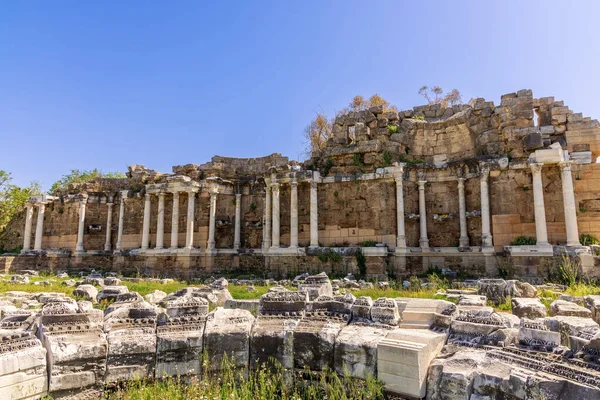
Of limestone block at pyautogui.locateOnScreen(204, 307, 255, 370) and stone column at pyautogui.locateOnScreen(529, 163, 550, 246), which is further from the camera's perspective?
stone column at pyautogui.locateOnScreen(529, 163, 550, 246)

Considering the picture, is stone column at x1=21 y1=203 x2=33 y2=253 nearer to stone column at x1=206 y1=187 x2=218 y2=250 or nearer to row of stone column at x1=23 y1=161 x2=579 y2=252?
row of stone column at x1=23 y1=161 x2=579 y2=252

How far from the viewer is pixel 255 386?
4445 mm

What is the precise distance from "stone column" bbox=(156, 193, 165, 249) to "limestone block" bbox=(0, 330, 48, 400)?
1652 centimetres

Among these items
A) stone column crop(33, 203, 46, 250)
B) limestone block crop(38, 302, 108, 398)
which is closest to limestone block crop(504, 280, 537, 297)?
limestone block crop(38, 302, 108, 398)

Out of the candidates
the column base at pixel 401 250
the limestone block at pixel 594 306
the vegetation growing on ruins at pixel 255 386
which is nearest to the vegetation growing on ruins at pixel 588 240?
the column base at pixel 401 250

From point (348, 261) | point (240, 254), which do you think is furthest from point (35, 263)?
point (348, 261)

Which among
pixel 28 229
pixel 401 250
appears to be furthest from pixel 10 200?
pixel 401 250

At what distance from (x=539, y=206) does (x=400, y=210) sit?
17.1 feet

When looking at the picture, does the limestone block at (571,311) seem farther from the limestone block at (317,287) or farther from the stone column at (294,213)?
the stone column at (294,213)

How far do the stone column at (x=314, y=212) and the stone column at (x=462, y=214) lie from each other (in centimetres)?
636

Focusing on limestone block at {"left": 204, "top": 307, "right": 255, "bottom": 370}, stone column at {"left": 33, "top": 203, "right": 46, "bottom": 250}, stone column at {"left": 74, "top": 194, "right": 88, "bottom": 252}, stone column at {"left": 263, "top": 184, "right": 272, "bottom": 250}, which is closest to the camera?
limestone block at {"left": 204, "top": 307, "right": 255, "bottom": 370}

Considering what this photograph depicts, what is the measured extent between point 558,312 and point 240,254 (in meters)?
15.3

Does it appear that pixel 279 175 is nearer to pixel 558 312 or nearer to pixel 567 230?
pixel 567 230

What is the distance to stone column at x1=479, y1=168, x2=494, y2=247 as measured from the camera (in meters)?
15.0
